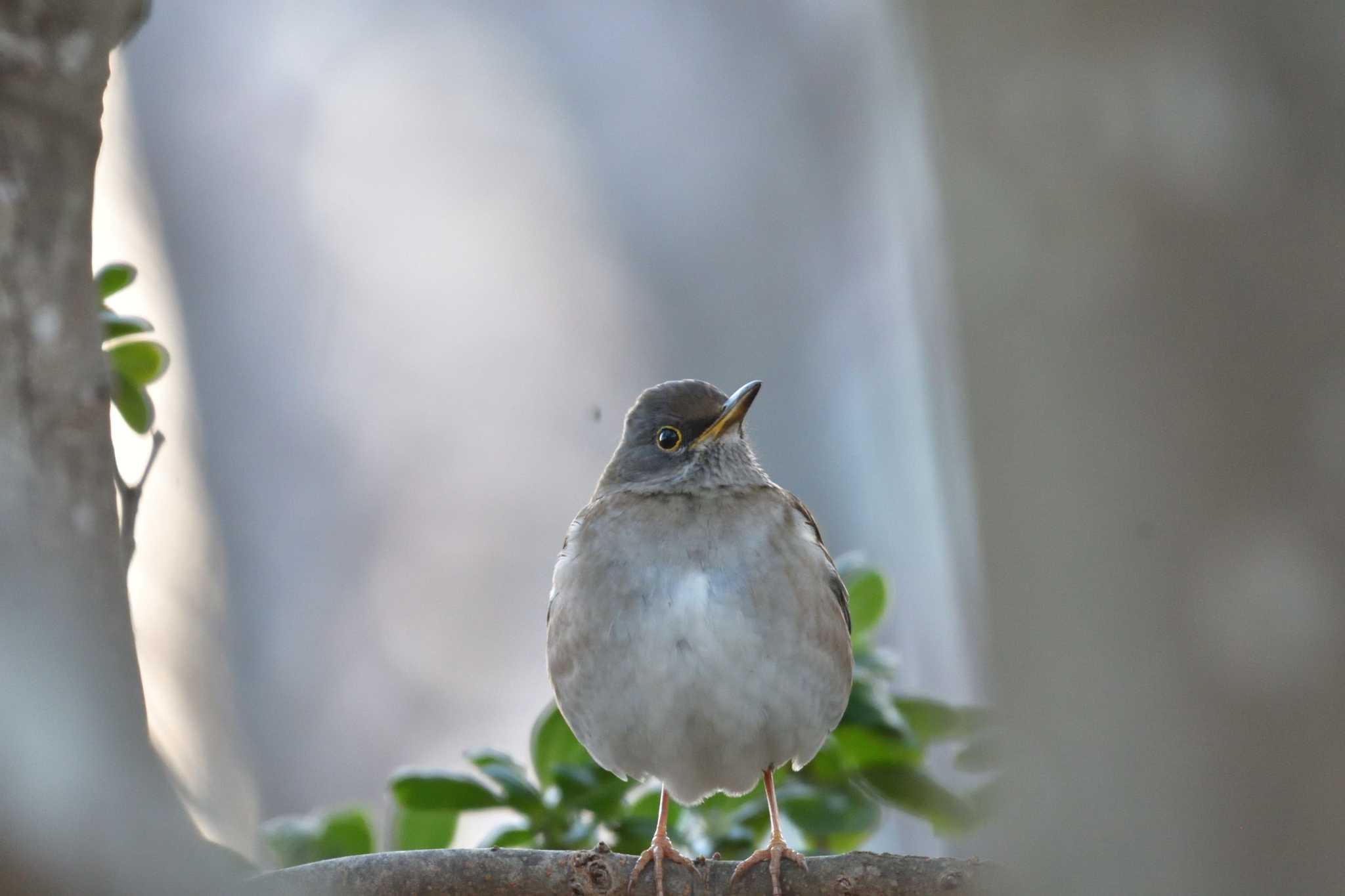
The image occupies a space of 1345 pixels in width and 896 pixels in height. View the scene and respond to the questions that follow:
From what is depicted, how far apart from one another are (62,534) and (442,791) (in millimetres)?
1480

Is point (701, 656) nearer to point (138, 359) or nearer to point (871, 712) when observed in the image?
point (871, 712)

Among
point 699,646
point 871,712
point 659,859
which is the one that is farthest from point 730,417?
point 659,859

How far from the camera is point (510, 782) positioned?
293cm

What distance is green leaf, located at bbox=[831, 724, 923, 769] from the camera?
3148 millimetres

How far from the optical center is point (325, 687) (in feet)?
27.2

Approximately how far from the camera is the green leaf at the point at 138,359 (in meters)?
2.80

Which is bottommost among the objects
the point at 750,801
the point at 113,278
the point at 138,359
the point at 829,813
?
the point at 750,801

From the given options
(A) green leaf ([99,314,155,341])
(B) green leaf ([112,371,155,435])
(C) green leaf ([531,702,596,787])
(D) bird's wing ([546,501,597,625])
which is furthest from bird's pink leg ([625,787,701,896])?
(A) green leaf ([99,314,155,341])

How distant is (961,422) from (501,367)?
7.70 meters

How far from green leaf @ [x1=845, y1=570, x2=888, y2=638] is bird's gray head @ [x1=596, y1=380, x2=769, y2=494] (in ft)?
1.26

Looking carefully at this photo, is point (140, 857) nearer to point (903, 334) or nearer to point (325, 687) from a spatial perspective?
point (903, 334)

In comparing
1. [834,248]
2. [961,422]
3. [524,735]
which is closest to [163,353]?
[961,422]

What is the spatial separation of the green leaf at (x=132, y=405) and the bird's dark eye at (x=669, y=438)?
139 cm

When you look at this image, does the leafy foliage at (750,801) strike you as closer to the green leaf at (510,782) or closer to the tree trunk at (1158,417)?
the green leaf at (510,782)
